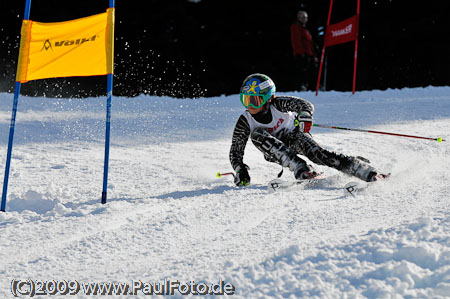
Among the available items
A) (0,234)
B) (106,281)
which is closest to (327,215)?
(106,281)

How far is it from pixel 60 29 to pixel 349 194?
2.47m

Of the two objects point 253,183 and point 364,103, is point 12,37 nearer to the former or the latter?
point 364,103

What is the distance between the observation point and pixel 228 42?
56.1 feet

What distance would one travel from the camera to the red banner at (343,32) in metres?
10.5

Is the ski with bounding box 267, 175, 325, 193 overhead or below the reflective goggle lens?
below

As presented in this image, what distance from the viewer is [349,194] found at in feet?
12.4

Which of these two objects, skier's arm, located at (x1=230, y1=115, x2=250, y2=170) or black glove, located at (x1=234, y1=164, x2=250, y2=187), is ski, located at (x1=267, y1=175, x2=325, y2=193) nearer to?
black glove, located at (x1=234, y1=164, x2=250, y2=187)

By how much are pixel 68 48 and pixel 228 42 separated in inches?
537

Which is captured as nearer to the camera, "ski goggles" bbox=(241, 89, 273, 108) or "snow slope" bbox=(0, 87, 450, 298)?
"snow slope" bbox=(0, 87, 450, 298)

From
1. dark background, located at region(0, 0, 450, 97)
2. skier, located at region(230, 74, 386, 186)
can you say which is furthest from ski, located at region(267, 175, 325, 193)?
dark background, located at region(0, 0, 450, 97)

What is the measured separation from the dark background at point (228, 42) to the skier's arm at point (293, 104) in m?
11.6

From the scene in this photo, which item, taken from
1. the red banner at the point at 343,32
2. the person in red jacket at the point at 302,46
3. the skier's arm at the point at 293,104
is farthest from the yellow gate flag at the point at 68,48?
the red banner at the point at 343,32

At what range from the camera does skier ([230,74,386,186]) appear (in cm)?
431

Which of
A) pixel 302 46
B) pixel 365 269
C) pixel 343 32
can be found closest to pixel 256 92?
pixel 365 269
